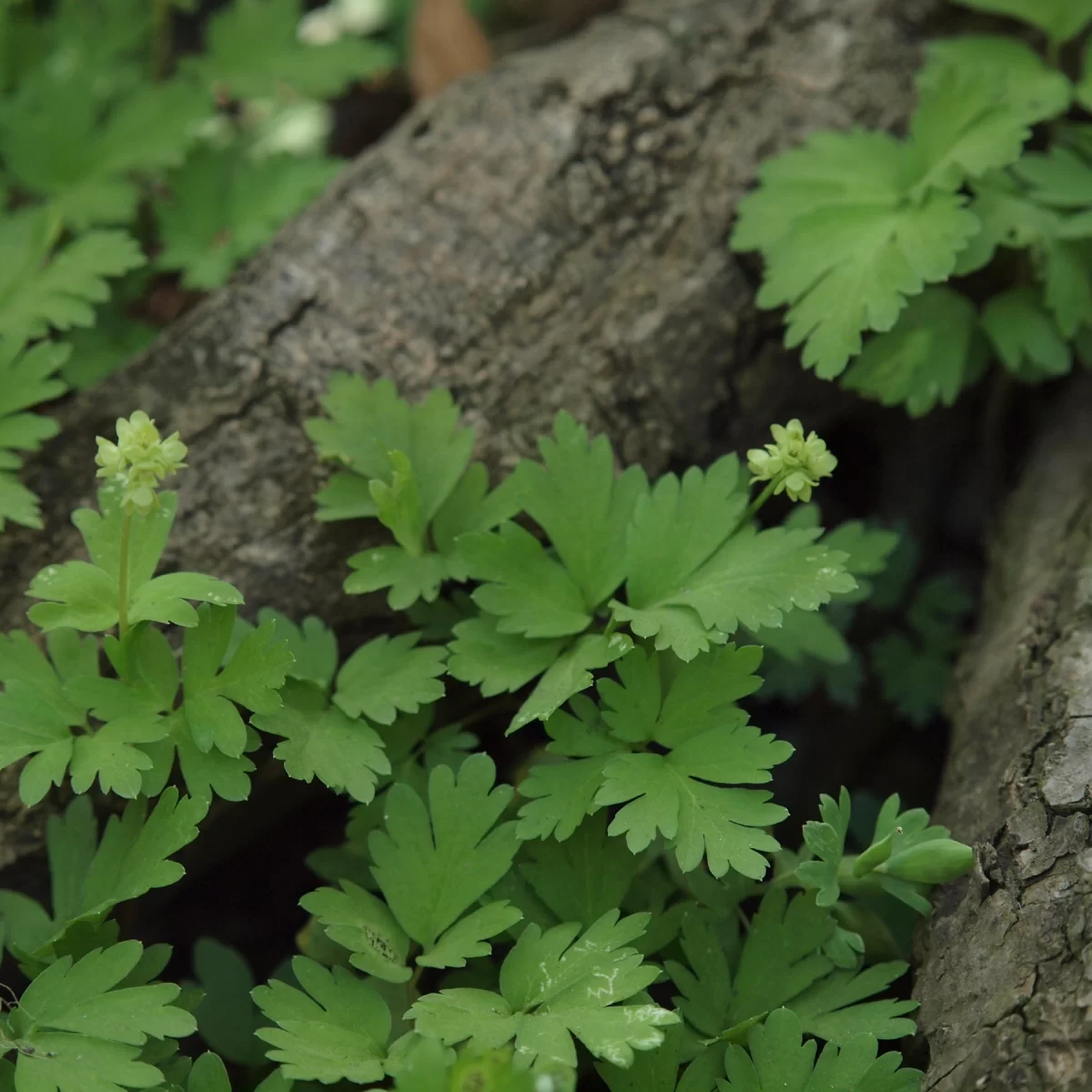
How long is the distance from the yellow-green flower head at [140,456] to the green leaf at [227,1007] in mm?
916

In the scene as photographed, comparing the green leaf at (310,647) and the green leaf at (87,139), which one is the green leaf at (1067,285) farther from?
the green leaf at (87,139)

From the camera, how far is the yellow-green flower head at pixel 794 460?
67.4 inches

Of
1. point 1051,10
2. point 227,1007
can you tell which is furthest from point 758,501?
point 1051,10

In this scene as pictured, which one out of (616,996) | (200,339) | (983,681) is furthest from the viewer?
(200,339)

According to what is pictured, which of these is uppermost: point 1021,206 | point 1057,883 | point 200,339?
point 200,339

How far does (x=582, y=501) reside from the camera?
6.28 ft

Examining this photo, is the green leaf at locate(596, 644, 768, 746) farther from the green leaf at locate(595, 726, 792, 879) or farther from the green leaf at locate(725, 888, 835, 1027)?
the green leaf at locate(725, 888, 835, 1027)

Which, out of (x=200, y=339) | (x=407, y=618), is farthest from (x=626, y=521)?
(x=200, y=339)

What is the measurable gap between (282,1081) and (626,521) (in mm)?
1040

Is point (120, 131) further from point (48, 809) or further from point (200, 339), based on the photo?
point (48, 809)

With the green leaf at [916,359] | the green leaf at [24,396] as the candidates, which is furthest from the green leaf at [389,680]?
the green leaf at [916,359]

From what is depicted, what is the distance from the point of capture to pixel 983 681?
6.87 ft

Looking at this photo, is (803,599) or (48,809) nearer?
(803,599)

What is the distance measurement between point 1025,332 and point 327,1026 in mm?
1859
